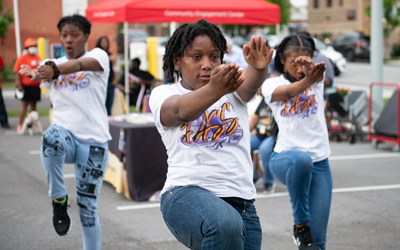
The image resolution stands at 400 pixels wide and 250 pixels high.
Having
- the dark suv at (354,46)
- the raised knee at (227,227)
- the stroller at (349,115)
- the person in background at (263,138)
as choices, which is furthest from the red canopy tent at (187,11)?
the dark suv at (354,46)

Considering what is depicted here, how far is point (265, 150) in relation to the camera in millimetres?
7465

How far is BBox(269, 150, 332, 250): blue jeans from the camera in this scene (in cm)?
440

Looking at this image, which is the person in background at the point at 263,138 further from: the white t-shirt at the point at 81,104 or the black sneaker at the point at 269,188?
the white t-shirt at the point at 81,104

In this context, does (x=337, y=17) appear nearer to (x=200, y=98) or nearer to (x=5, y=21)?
(x=5, y=21)

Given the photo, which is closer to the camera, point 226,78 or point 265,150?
point 226,78

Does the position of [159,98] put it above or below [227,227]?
above

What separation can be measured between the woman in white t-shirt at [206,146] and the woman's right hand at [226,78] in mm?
294

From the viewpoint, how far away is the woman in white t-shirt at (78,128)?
446cm

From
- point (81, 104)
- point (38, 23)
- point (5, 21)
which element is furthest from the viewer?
point (38, 23)

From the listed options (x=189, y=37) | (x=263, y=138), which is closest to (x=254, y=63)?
(x=189, y=37)

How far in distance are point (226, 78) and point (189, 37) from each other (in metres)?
0.55

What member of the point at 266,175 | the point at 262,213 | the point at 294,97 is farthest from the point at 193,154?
the point at 266,175

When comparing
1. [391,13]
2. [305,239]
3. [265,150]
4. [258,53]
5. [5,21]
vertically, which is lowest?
[305,239]

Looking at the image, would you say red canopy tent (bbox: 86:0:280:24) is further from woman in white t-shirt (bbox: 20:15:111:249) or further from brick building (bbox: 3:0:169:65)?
brick building (bbox: 3:0:169:65)
